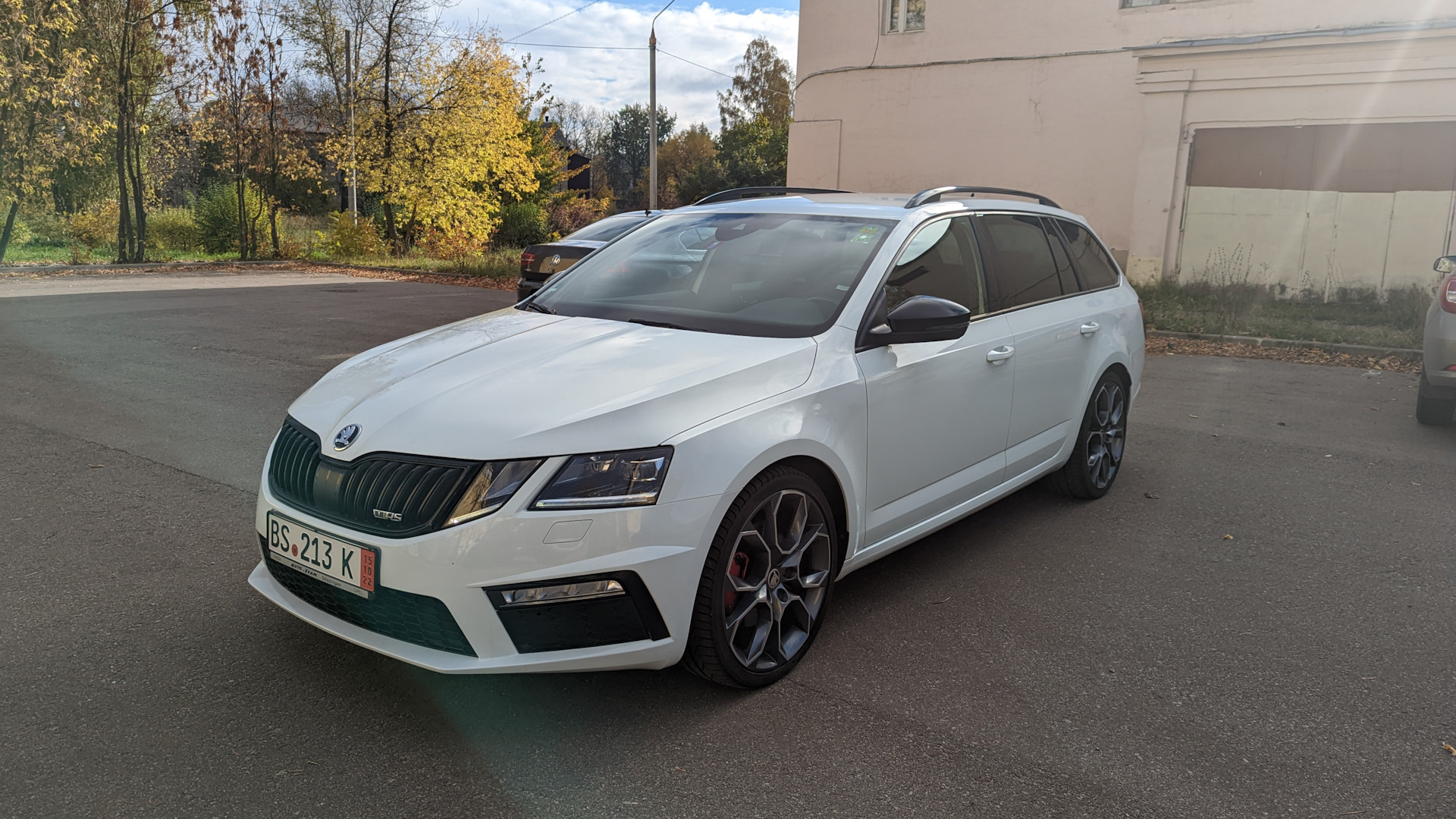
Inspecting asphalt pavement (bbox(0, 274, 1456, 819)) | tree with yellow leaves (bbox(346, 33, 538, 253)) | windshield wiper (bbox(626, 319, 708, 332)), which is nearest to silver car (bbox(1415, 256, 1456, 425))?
asphalt pavement (bbox(0, 274, 1456, 819))

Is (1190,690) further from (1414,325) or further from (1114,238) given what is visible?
(1114,238)

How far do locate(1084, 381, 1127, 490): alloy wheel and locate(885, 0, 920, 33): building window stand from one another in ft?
52.6

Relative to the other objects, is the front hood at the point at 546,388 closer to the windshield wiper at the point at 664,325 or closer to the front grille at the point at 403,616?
the windshield wiper at the point at 664,325

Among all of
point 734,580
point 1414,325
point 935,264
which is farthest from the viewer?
point 1414,325

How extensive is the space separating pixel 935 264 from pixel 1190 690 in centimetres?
190

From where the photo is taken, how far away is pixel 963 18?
19.2m

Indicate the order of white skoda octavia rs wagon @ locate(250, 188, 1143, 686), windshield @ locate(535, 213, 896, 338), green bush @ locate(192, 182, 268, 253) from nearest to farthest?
white skoda octavia rs wagon @ locate(250, 188, 1143, 686), windshield @ locate(535, 213, 896, 338), green bush @ locate(192, 182, 268, 253)

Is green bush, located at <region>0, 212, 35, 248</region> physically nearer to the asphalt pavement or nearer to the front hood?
the asphalt pavement

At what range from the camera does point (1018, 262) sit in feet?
15.7

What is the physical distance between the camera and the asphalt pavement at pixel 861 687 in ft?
8.84

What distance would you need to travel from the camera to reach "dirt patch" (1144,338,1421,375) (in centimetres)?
1094

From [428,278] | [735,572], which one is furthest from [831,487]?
[428,278]

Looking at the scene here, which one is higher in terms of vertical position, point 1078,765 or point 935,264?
point 935,264

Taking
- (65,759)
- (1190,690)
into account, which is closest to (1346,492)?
(1190,690)
